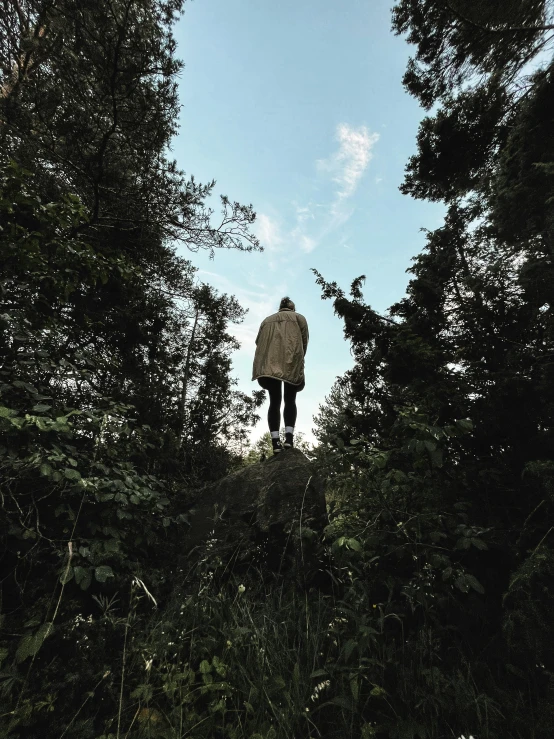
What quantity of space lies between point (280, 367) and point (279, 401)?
0.49 metres

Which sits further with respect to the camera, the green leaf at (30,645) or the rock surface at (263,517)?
the rock surface at (263,517)

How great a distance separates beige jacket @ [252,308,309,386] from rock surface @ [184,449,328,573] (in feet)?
4.05

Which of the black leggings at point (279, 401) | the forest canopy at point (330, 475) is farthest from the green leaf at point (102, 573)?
the black leggings at point (279, 401)

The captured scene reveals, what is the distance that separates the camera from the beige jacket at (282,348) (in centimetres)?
481

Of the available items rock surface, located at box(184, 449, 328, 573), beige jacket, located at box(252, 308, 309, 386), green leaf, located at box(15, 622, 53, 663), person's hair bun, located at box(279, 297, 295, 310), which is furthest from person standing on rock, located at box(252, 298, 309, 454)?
green leaf, located at box(15, 622, 53, 663)

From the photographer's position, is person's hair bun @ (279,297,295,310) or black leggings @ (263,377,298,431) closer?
black leggings @ (263,377,298,431)

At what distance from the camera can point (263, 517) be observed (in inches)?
132

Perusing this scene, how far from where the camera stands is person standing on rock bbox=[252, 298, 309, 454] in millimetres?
4742

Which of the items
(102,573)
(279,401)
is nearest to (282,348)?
(279,401)

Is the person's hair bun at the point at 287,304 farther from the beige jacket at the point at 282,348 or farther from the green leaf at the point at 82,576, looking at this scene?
the green leaf at the point at 82,576

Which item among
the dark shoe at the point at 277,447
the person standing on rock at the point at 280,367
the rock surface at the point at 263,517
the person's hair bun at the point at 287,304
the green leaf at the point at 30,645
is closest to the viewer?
the green leaf at the point at 30,645

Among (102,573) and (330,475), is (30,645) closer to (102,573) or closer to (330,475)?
(102,573)

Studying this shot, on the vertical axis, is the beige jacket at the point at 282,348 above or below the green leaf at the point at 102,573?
above

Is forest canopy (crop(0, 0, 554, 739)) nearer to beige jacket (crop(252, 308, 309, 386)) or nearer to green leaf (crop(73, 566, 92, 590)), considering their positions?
green leaf (crop(73, 566, 92, 590))
